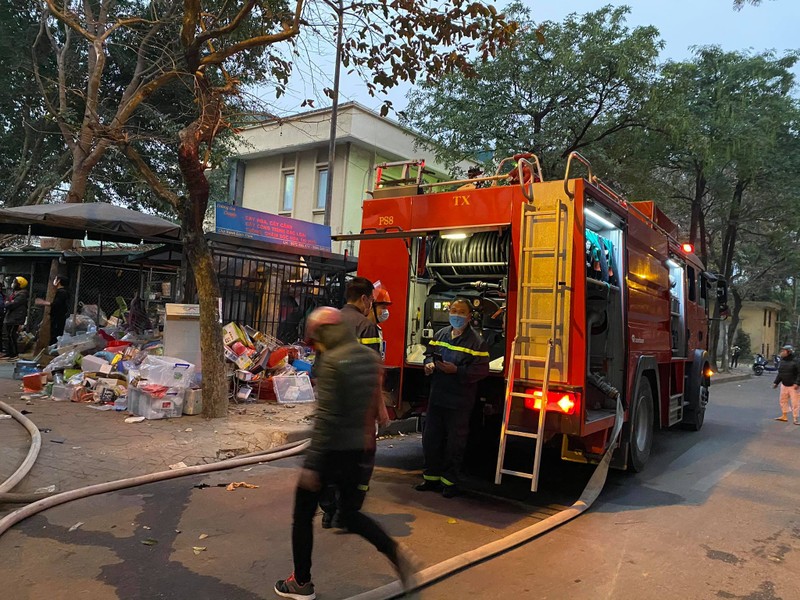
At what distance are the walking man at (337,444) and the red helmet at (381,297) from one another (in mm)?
2601

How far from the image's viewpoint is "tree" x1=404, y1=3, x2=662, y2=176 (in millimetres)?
13203

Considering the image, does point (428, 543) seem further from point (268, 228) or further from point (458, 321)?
point (268, 228)

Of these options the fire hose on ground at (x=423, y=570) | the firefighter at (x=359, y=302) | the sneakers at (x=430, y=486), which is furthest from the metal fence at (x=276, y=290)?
the sneakers at (x=430, y=486)

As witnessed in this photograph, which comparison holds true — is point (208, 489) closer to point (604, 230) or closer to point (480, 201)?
point (480, 201)

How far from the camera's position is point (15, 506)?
450 centimetres

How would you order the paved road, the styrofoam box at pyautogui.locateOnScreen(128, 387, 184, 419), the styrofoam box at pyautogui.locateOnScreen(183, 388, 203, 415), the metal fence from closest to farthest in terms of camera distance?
the paved road < the styrofoam box at pyautogui.locateOnScreen(128, 387, 184, 419) < the styrofoam box at pyautogui.locateOnScreen(183, 388, 203, 415) < the metal fence

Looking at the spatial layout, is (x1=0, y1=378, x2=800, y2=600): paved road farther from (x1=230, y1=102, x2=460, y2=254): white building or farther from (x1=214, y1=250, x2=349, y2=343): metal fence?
(x1=230, y1=102, x2=460, y2=254): white building

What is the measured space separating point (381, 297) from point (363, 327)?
98 cm

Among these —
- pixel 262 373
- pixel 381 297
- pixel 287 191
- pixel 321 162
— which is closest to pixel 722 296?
pixel 381 297

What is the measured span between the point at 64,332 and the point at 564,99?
40.0ft

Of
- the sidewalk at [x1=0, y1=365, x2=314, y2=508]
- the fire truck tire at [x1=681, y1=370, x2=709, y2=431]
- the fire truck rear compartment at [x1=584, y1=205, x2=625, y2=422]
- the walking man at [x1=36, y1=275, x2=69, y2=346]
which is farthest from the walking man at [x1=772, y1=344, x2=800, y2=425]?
the walking man at [x1=36, y1=275, x2=69, y2=346]

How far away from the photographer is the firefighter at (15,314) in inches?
458

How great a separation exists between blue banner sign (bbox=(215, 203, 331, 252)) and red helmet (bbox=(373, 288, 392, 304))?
5.60 m

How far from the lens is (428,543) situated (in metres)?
4.20
